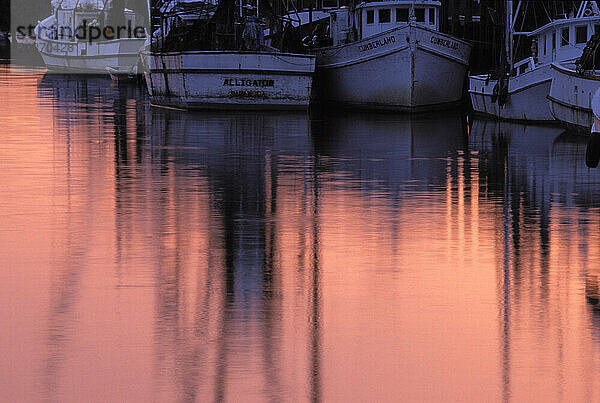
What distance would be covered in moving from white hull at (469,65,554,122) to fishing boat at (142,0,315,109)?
5993mm

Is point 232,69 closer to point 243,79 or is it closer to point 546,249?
point 243,79

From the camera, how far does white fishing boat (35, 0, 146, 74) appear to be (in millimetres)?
78500

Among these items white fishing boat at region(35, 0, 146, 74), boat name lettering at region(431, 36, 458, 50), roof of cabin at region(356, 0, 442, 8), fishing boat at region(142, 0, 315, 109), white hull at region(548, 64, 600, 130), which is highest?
white fishing boat at region(35, 0, 146, 74)

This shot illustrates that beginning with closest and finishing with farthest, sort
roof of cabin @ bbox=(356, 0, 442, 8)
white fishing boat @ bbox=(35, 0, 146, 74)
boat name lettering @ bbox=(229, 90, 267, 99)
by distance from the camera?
1. boat name lettering @ bbox=(229, 90, 267, 99)
2. roof of cabin @ bbox=(356, 0, 442, 8)
3. white fishing boat @ bbox=(35, 0, 146, 74)

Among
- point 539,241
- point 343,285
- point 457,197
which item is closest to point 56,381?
point 343,285

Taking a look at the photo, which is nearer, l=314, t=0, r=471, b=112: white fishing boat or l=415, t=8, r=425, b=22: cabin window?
l=314, t=0, r=471, b=112: white fishing boat

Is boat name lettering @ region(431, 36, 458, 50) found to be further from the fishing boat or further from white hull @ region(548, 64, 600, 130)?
white hull @ region(548, 64, 600, 130)

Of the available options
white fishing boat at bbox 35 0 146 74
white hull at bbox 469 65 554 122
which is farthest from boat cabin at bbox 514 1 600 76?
white fishing boat at bbox 35 0 146 74

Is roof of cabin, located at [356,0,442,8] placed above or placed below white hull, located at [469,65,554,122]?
above

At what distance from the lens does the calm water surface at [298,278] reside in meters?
7.66

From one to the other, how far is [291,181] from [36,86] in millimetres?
40962

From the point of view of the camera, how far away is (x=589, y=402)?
7137 mm

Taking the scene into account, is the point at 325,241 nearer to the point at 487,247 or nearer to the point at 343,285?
the point at 487,247

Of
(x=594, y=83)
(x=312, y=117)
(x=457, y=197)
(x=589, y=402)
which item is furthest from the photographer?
(x=312, y=117)
